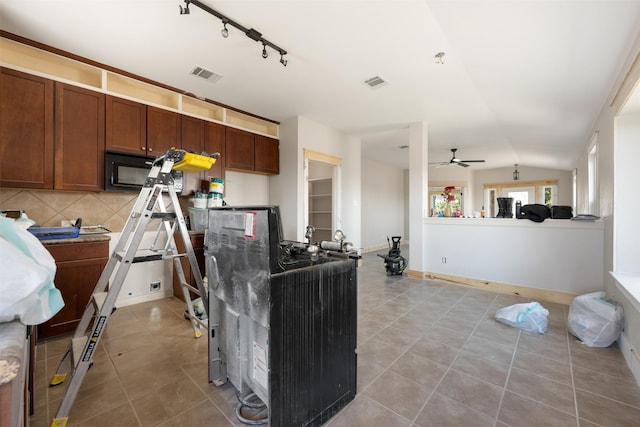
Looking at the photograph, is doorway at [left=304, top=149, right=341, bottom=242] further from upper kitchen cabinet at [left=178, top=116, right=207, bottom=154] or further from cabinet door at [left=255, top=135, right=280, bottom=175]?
upper kitchen cabinet at [left=178, top=116, right=207, bottom=154]

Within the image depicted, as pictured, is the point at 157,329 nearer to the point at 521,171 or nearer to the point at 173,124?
the point at 173,124

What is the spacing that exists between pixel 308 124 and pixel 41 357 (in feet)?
13.9

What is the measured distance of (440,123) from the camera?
15.8 feet

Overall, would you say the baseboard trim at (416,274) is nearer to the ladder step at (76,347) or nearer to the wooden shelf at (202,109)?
the wooden shelf at (202,109)

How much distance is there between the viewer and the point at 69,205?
296 cm

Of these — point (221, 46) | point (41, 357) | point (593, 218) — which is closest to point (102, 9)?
point (221, 46)

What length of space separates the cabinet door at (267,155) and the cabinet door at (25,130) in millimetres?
2401

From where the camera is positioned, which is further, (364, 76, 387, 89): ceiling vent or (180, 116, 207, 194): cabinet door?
(180, 116, 207, 194): cabinet door

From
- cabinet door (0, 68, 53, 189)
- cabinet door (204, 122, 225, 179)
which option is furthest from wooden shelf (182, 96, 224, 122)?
cabinet door (0, 68, 53, 189)

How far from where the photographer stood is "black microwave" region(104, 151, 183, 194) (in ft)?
9.59

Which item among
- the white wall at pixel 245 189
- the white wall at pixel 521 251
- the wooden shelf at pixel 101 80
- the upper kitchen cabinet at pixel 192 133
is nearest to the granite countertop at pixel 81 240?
the upper kitchen cabinet at pixel 192 133

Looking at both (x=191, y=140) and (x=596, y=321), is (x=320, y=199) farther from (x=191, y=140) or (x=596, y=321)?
(x=596, y=321)

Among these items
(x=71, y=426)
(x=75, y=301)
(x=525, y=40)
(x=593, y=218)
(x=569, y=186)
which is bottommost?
(x=71, y=426)

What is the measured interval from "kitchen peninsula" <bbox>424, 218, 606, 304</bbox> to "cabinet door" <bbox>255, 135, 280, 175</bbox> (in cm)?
283
